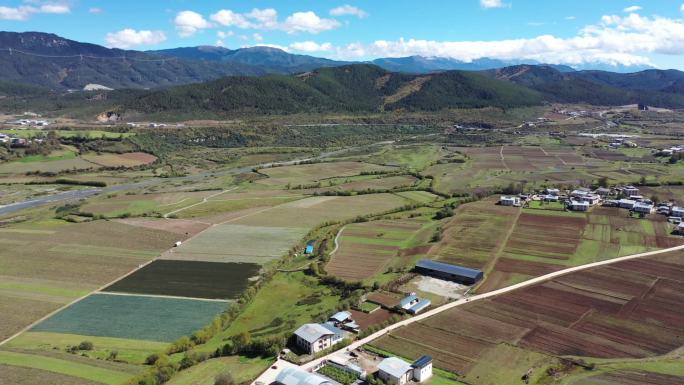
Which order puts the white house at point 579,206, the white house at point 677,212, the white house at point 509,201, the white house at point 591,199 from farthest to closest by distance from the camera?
the white house at point 509,201 → the white house at point 591,199 → the white house at point 579,206 → the white house at point 677,212

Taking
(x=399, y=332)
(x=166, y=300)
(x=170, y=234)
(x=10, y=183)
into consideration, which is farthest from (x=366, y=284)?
(x=10, y=183)

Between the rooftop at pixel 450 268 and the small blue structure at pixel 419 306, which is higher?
the rooftop at pixel 450 268

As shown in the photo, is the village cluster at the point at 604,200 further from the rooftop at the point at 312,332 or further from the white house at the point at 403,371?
the rooftop at the point at 312,332

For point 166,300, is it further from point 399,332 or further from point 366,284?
point 399,332

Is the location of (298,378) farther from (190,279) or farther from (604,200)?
(604,200)

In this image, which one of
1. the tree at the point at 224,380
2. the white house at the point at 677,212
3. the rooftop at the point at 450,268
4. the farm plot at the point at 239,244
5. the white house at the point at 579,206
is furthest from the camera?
the white house at the point at 579,206

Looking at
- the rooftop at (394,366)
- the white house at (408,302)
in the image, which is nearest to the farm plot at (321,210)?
the white house at (408,302)

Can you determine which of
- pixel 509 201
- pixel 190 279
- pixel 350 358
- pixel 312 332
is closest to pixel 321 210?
pixel 509 201
